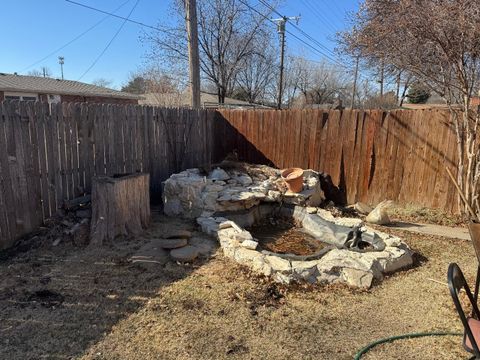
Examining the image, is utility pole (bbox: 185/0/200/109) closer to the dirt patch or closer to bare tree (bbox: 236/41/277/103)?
the dirt patch

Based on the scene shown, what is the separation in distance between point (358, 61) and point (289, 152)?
233 centimetres

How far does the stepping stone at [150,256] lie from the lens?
4180 mm

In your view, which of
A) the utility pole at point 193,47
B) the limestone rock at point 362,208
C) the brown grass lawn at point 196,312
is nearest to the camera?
the brown grass lawn at point 196,312

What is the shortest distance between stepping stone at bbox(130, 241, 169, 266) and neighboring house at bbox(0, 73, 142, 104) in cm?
1358

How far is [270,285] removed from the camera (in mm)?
3738

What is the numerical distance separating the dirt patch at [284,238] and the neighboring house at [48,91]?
13.4 metres

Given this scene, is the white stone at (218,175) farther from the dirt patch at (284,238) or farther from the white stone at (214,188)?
the dirt patch at (284,238)

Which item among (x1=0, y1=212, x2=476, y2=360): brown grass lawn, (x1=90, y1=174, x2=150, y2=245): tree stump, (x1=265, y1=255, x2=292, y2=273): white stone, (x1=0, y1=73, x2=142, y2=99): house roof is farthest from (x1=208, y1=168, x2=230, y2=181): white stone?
(x1=0, y1=73, x2=142, y2=99): house roof

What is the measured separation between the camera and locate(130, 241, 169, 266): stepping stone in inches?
165

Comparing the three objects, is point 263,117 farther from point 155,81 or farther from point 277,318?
point 155,81

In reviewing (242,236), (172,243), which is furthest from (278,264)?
(172,243)

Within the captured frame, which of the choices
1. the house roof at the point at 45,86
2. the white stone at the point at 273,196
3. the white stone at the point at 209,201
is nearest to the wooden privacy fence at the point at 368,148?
the white stone at the point at 273,196

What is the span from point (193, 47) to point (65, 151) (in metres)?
4.71

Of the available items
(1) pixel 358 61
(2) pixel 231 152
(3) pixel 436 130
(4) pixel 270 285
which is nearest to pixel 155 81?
(2) pixel 231 152
